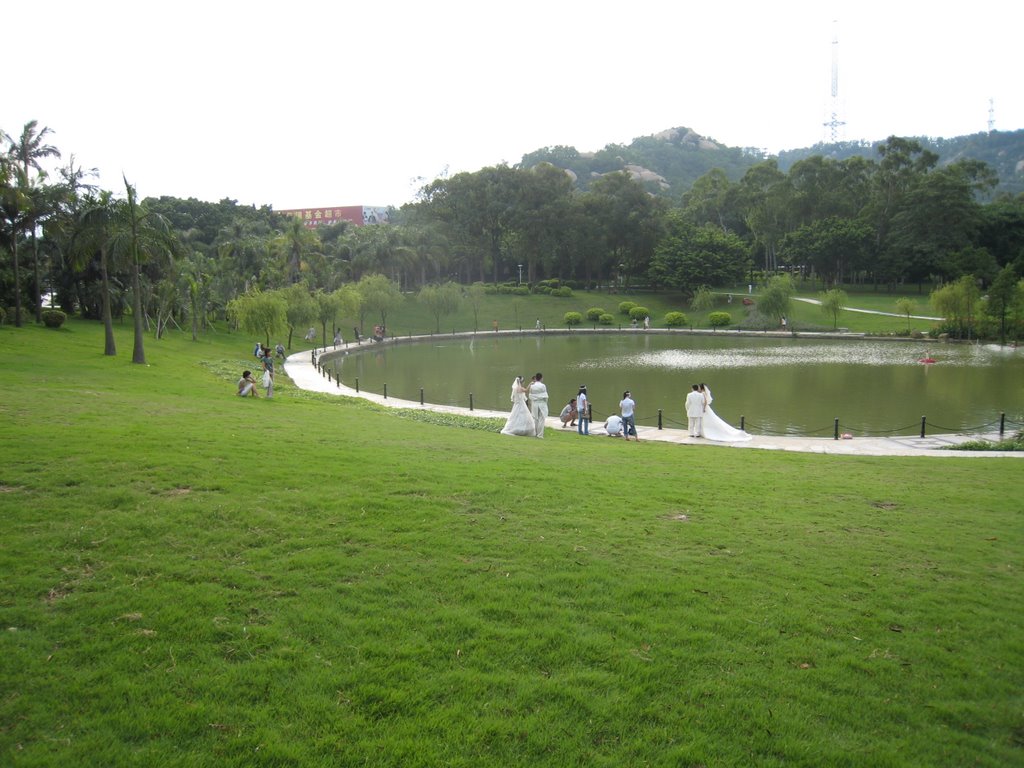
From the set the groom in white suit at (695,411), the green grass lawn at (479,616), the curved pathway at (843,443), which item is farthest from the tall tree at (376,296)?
the green grass lawn at (479,616)

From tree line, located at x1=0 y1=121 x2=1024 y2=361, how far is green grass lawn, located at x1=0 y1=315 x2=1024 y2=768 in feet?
132

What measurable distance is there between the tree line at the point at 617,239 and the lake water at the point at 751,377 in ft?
32.3

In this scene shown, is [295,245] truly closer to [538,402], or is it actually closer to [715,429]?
[538,402]

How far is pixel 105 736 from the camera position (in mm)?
3994

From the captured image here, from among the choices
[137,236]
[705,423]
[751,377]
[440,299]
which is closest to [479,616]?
[705,423]

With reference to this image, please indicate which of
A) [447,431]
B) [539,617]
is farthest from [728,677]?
[447,431]

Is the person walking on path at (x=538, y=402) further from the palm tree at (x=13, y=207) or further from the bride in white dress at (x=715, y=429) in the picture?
the palm tree at (x=13, y=207)

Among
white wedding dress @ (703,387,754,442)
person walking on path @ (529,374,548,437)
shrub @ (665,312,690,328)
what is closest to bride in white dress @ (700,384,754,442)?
white wedding dress @ (703,387,754,442)

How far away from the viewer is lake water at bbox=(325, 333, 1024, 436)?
75.8 feet

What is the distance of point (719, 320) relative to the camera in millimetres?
62562

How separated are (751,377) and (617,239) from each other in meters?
49.9

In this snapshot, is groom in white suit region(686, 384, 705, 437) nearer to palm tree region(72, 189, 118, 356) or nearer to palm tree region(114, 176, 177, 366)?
palm tree region(114, 176, 177, 366)

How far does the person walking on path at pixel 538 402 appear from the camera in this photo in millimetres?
16453

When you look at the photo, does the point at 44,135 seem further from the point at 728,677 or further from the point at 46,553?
the point at 728,677
